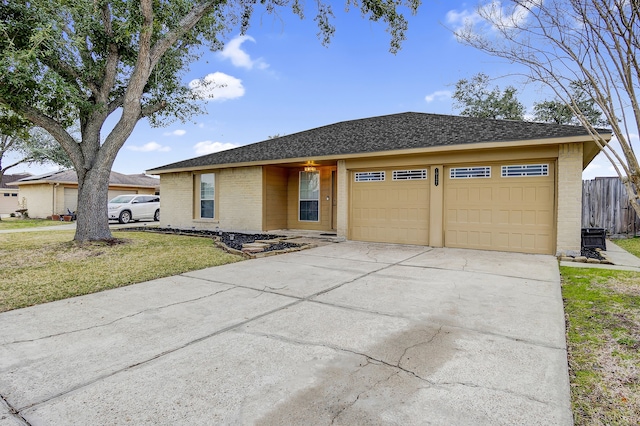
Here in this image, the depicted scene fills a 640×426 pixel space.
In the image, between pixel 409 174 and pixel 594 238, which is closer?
pixel 594 238

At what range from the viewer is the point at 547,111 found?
21.0 meters

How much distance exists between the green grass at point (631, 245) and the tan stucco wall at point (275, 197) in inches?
414

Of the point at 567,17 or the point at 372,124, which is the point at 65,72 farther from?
the point at 567,17

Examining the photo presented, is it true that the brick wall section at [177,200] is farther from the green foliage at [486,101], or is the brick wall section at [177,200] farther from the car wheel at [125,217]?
the green foliage at [486,101]

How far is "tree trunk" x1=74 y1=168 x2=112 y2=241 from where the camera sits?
9359mm

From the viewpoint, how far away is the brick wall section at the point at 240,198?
42.8 feet

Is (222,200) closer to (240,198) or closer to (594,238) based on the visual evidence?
(240,198)

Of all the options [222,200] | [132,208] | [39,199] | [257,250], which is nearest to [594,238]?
[257,250]

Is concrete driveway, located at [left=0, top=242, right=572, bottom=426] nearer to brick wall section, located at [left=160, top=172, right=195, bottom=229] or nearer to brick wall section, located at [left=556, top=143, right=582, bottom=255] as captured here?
brick wall section, located at [left=556, top=143, right=582, bottom=255]

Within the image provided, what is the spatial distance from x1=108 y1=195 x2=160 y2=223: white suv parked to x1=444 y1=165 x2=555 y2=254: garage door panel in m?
17.2

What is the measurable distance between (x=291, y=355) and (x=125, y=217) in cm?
1975

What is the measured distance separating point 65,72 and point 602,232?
1430 cm

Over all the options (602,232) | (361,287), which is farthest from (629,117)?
(602,232)

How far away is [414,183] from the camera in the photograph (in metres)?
10.0
